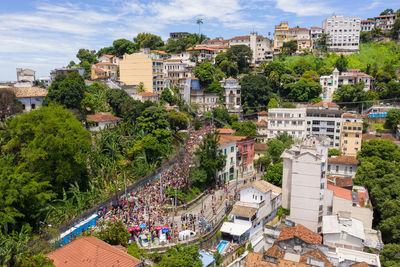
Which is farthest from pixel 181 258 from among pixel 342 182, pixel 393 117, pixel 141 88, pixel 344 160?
pixel 393 117

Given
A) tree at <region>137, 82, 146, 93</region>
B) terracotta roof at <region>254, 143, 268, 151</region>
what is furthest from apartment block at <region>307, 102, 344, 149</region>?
tree at <region>137, 82, 146, 93</region>

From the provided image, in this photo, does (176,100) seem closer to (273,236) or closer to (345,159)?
(345,159)

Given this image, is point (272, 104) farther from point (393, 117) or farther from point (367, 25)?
point (367, 25)

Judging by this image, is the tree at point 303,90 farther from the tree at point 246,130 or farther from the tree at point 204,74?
the tree at point 246,130

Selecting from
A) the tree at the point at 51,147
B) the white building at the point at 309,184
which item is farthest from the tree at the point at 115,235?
the white building at the point at 309,184

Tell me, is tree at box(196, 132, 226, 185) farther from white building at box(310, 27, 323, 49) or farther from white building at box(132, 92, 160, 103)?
white building at box(310, 27, 323, 49)

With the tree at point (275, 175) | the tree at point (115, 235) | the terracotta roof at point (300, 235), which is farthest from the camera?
the tree at point (275, 175)
